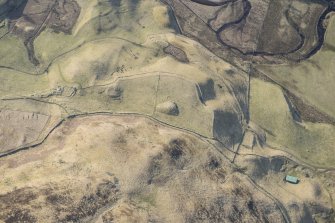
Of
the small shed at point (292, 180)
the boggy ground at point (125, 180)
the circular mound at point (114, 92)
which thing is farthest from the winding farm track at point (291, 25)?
the boggy ground at point (125, 180)

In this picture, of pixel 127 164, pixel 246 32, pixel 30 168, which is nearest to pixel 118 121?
pixel 127 164

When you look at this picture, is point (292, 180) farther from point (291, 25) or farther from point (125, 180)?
point (291, 25)

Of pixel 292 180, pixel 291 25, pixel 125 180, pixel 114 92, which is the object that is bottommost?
pixel 292 180

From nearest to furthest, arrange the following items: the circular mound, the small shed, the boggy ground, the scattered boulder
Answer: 1. the boggy ground
2. the small shed
3. the scattered boulder
4. the circular mound

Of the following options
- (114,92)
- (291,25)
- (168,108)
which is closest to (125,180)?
(168,108)

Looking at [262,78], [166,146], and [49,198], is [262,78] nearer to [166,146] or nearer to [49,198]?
[166,146]

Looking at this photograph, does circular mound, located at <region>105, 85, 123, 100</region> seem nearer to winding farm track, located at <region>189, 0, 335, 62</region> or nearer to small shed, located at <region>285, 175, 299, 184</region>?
winding farm track, located at <region>189, 0, 335, 62</region>

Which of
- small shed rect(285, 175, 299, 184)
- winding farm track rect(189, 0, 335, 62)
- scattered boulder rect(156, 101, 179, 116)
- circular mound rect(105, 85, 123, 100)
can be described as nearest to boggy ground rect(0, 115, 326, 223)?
scattered boulder rect(156, 101, 179, 116)

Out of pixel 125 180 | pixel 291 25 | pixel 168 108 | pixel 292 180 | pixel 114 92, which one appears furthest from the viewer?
pixel 291 25
